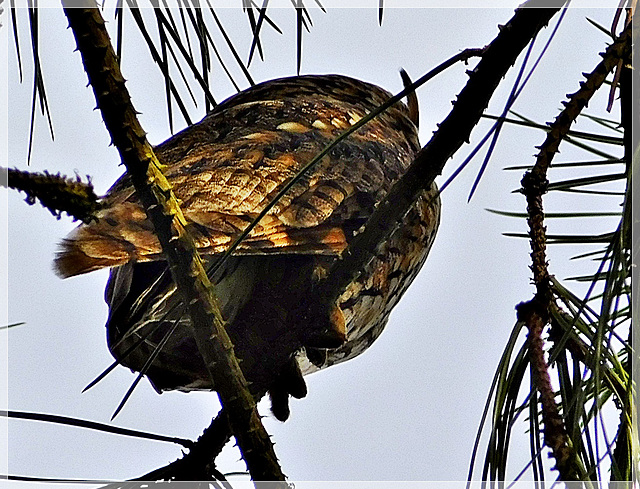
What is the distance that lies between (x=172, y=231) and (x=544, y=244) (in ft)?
2.18

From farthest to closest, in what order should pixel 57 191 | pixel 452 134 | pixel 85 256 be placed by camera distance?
pixel 85 256 < pixel 452 134 < pixel 57 191

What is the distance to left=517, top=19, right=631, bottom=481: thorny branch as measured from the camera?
136 centimetres

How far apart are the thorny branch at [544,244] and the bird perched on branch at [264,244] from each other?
0.84 ft

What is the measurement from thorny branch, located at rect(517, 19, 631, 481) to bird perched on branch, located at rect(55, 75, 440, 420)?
0.26 meters

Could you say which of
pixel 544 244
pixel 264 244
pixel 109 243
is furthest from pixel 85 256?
pixel 544 244

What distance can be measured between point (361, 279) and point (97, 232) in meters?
0.84

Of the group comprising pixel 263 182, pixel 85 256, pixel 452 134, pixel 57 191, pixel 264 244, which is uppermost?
pixel 263 182

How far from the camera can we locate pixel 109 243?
134 cm

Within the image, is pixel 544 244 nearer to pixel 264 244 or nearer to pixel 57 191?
pixel 264 244

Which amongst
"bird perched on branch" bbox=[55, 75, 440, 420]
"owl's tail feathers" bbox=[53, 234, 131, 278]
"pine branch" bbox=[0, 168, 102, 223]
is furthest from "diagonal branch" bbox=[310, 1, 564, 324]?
"pine branch" bbox=[0, 168, 102, 223]

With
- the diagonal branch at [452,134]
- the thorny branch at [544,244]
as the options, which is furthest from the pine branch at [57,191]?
the thorny branch at [544,244]

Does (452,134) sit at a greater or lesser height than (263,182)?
lesser

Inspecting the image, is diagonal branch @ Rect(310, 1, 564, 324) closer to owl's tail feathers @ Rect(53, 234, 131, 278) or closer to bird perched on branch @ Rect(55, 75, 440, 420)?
bird perched on branch @ Rect(55, 75, 440, 420)

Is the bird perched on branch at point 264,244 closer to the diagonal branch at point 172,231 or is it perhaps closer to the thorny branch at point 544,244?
the diagonal branch at point 172,231
